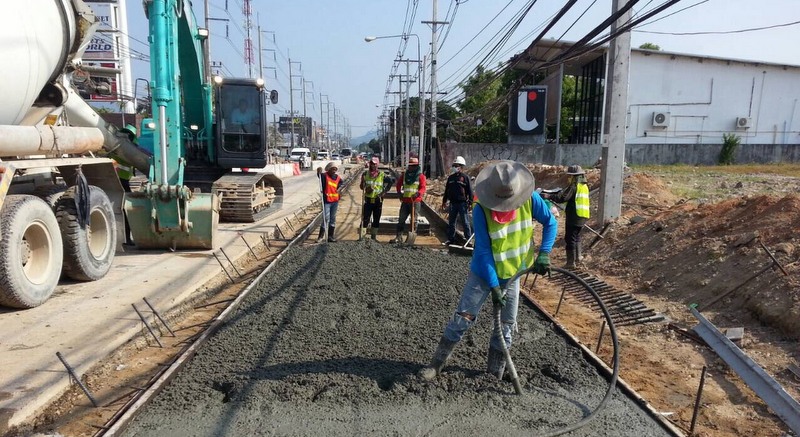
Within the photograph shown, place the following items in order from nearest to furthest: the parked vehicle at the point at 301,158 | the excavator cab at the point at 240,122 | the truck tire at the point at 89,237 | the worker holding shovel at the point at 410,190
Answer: the truck tire at the point at 89,237 → the worker holding shovel at the point at 410,190 → the excavator cab at the point at 240,122 → the parked vehicle at the point at 301,158

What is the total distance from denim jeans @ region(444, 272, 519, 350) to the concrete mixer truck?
4.32m

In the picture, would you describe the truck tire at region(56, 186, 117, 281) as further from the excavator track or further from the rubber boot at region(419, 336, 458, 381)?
the rubber boot at region(419, 336, 458, 381)

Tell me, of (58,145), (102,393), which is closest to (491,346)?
(102,393)

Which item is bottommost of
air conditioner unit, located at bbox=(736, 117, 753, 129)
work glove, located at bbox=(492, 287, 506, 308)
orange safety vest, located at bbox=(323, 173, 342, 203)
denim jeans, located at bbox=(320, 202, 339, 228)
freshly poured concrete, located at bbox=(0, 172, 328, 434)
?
freshly poured concrete, located at bbox=(0, 172, 328, 434)

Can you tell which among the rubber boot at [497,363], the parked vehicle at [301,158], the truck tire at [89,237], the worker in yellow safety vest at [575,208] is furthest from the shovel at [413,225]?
the parked vehicle at [301,158]

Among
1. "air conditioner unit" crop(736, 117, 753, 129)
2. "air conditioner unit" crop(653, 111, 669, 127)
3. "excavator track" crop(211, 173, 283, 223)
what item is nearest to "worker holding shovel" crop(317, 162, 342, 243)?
"excavator track" crop(211, 173, 283, 223)

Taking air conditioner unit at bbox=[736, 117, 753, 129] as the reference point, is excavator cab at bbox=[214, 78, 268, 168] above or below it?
below

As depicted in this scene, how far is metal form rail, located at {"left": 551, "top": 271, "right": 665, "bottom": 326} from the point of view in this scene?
601cm

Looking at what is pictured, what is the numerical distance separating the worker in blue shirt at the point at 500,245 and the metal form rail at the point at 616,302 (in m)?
2.27

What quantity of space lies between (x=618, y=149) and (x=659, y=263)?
2.63 metres

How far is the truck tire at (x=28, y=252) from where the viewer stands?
540 cm

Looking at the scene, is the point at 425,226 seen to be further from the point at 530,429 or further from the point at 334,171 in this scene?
the point at 530,429

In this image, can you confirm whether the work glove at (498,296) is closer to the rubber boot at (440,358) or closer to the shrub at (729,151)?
the rubber boot at (440,358)

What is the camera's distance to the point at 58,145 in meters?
6.14
